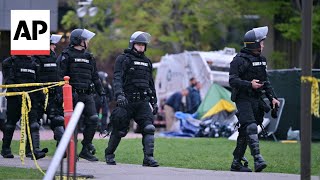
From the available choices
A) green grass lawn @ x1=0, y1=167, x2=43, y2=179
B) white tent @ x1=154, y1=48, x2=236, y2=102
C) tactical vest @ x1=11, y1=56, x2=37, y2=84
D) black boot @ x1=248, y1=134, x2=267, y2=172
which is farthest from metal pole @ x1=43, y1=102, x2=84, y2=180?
white tent @ x1=154, y1=48, x2=236, y2=102

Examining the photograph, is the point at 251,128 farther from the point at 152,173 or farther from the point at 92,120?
the point at 92,120

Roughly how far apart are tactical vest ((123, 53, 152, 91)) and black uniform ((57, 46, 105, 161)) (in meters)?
0.80

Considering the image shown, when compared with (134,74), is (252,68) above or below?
above

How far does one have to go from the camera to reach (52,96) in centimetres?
1477

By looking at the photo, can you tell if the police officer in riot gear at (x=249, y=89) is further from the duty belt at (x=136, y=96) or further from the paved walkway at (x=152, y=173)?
the duty belt at (x=136, y=96)

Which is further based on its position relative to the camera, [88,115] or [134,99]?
[88,115]

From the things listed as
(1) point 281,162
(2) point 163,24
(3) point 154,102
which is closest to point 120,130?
(3) point 154,102

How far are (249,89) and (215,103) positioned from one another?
13158 mm

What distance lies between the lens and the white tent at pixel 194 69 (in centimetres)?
2841

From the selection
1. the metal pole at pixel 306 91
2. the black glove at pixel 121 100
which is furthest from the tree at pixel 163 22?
the metal pole at pixel 306 91

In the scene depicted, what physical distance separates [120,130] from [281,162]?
3095 millimetres

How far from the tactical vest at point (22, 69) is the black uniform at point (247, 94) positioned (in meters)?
3.50

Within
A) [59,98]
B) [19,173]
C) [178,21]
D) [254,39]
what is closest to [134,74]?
[59,98]

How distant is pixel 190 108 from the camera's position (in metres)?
28.1
